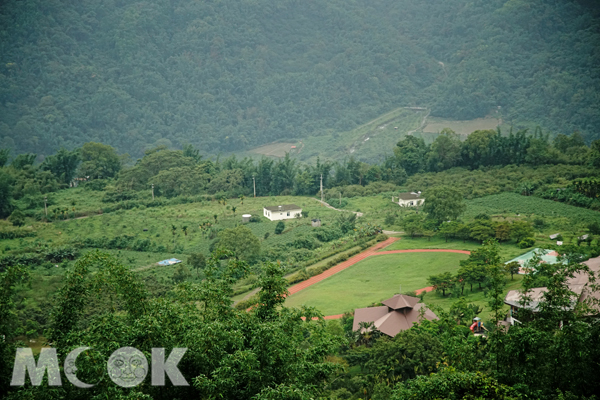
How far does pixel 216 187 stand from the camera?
161 feet

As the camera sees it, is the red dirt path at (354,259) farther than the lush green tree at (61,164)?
No

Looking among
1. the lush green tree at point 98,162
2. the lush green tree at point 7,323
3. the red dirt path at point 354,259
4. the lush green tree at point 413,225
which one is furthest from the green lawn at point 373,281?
the lush green tree at point 98,162

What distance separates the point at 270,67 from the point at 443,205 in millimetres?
89152

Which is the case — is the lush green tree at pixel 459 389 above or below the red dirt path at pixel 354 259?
above

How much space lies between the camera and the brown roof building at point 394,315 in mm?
18078

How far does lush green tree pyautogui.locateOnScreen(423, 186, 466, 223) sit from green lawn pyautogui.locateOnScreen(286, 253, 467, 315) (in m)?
4.67

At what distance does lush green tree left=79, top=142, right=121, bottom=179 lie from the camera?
5356 centimetres

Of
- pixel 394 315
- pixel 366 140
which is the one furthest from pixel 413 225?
pixel 366 140

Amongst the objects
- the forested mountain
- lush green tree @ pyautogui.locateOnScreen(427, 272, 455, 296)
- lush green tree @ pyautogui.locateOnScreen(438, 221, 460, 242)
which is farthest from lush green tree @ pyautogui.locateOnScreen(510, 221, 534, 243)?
the forested mountain

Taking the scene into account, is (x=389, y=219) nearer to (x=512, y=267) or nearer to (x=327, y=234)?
(x=327, y=234)

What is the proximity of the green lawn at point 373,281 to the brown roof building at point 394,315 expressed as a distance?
339 centimetres

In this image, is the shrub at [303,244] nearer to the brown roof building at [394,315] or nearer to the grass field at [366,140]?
the brown roof building at [394,315]

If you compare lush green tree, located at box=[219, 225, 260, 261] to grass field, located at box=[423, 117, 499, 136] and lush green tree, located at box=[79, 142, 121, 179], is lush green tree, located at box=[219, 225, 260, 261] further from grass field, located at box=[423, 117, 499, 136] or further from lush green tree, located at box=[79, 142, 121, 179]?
grass field, located at box=[423, 117, 499, 136]

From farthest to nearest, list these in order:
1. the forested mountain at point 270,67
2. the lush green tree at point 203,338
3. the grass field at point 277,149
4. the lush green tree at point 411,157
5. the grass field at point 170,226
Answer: the grass field at point 277,149, the forested mountain at point 270,67, the lush green tree at point 411,157, the grass field at point 170,226, the lush green tree at point 203,338
